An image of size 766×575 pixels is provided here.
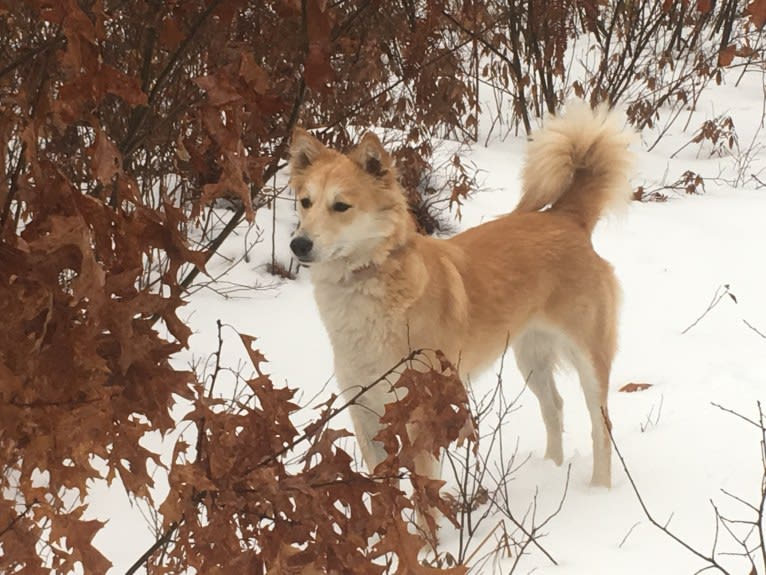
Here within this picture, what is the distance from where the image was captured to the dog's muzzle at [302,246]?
2.84m

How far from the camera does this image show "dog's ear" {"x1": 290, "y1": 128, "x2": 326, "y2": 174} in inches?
118

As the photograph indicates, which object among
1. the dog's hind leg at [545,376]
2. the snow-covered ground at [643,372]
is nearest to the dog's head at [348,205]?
the dog's hind leg at [545,376]

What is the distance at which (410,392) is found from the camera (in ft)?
4.03

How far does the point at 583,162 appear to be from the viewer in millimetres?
3494

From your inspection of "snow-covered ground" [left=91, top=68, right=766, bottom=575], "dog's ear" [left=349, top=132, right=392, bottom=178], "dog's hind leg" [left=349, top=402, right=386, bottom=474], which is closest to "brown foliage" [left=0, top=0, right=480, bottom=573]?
"snow-covered ground" [left=91, top=68, right=766, bottom=575]

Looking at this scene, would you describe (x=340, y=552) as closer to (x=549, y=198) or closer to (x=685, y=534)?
(x=685, y=534)

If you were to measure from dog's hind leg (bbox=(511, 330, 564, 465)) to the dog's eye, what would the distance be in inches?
43.5

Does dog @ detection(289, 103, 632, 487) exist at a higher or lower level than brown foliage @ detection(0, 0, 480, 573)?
lower

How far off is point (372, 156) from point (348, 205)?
224 mm

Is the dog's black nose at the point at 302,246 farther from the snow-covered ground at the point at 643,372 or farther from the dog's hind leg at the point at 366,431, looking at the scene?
the snow-covered ground at the point at 643,372

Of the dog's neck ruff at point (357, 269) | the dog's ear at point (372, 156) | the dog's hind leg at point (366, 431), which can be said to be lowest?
the dog's hind leg at point (366, 431)

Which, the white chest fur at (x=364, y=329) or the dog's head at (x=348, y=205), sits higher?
the dog's head at (x=348, y=205)

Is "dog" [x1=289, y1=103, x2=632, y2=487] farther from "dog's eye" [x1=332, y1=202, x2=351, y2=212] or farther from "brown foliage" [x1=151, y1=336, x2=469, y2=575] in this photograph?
"brown foliage" [x1=151, y1=336, x2=469, y2=575]

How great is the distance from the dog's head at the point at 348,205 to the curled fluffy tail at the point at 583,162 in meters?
0.78
